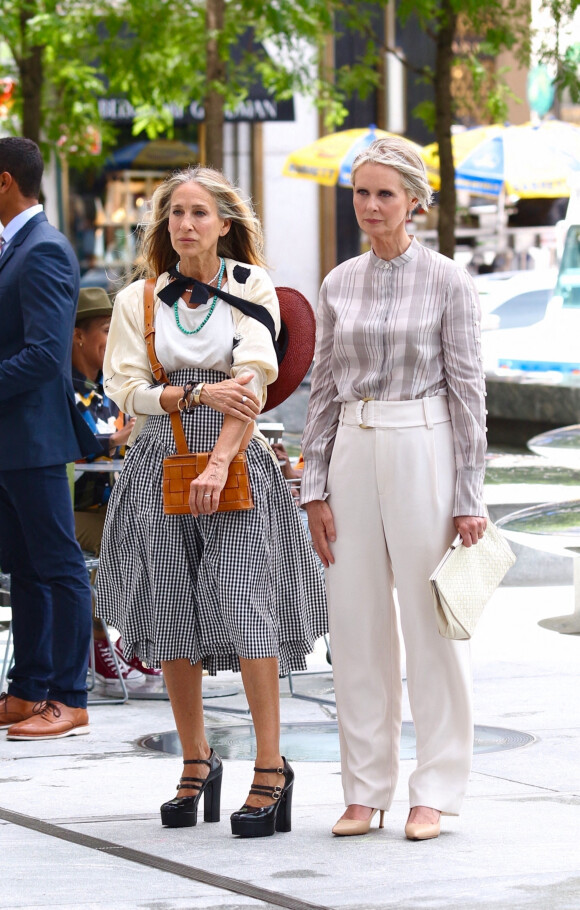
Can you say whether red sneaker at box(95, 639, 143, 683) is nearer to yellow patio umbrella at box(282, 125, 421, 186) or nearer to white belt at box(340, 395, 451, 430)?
white belt at box(340, 395, 451, 430)

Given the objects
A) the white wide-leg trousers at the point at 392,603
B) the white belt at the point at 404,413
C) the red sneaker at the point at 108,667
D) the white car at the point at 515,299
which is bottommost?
the white car at the point at 515,299

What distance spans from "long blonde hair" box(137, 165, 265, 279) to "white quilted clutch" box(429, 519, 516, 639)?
43.5 inches

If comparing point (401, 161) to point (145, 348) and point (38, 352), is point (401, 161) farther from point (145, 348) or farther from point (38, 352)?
point (38, 352)

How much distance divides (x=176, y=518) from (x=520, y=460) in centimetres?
842

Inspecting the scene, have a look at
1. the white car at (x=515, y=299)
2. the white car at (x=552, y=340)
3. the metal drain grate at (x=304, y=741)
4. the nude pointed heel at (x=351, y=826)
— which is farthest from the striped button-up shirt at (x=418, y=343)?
the white car at (x=515, y=299)

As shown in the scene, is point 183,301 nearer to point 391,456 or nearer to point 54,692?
point 391,456

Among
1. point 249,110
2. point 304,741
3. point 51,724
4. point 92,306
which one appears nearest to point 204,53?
point 249,110

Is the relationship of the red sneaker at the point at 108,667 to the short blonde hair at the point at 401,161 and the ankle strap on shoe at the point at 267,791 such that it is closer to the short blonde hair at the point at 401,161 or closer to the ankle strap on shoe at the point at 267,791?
the ankle strap on shoe at the point at 267,791

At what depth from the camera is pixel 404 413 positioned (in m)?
4.53

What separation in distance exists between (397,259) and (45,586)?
2.42 meters

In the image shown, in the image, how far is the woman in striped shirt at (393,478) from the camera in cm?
450

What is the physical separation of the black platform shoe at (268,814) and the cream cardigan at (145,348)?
1.02 meters

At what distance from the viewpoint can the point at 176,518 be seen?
4625 mm

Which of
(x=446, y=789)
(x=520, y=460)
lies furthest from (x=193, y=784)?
(x=520, y=460)
